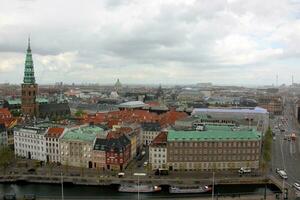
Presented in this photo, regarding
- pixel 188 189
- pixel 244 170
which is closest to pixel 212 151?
pixel 244 170

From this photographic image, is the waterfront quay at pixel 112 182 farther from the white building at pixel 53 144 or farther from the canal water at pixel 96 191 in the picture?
the white building at pixel 53 144

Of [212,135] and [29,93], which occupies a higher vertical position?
[29,93]

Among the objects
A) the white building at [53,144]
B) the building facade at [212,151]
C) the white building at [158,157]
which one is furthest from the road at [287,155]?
the white building at [53,144]

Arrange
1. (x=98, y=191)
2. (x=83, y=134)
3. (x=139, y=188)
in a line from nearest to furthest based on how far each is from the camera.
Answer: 1. (x=139, y=188)
2. (x=98, y=191)
3. (x=83, y=134)

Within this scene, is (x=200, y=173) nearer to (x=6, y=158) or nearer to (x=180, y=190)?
(x=180, y=190)

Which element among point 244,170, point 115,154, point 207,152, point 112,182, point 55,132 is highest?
point 55,132

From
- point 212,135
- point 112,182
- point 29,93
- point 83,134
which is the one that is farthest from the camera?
point 29,93

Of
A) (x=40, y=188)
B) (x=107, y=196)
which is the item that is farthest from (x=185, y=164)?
(x=40, y=188)

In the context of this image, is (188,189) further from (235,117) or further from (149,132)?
(235,117)
